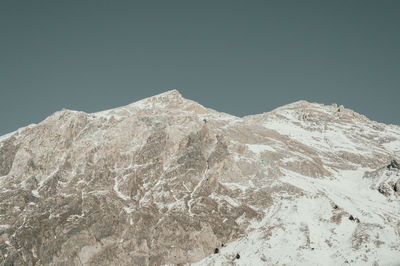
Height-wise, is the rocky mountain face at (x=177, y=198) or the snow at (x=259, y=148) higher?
the snow at (x=259, y=148)

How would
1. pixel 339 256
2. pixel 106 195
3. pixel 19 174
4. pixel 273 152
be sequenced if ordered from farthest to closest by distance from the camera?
pixel 273 152 < pixel 19 174 < pixel 106 195 < pixel 339 256

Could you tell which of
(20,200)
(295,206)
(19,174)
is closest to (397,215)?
(295,206)

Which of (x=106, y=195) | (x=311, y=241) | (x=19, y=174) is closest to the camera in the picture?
(x=311, y=241)

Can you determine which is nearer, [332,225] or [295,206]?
[332,225]

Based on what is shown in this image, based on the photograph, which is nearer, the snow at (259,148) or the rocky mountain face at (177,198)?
the rocky mountain face at (177,198)

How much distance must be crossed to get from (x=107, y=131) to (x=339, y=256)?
5569 centimetres

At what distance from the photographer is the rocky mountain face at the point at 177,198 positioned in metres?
56.2

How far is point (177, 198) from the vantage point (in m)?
69.4

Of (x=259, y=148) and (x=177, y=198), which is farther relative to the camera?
(x=259, y=148)

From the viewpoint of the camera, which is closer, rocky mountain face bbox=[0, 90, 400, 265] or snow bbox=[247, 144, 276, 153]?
rocky mountain face bbox=[0, 90, 400, 265]

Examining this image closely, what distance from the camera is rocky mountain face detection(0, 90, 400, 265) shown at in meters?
56.2

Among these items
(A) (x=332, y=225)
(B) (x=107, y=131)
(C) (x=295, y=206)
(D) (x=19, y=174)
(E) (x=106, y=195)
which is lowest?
(A) (x=332, y=225)

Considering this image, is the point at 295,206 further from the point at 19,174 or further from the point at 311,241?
the point at 19,174

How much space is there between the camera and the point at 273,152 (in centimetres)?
9650
